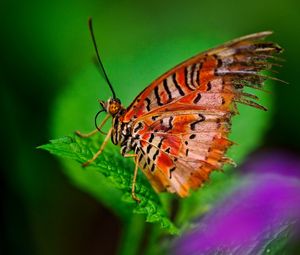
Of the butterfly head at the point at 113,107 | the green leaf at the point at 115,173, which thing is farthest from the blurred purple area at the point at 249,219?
the butterfly head at the point at 113,107

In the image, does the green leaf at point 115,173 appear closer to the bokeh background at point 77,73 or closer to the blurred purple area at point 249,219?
the blurred purple area at point 249,219

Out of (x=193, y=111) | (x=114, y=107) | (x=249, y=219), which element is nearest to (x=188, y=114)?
(x=193, y=111)

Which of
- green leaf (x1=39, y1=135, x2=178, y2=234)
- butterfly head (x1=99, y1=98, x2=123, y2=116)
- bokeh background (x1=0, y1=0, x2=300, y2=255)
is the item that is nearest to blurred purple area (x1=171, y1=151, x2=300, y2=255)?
green leaf (x1=39, y1=135, x2=178, y2=234)

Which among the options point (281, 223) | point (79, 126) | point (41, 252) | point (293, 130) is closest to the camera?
point (281, 223)

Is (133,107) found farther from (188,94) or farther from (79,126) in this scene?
(79,126)

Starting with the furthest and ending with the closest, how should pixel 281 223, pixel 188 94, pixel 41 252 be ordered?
pixel 41 252
pixel 188 94
pixel 281 223

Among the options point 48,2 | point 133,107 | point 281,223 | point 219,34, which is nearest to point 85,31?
point 48,2

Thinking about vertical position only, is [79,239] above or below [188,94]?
below
